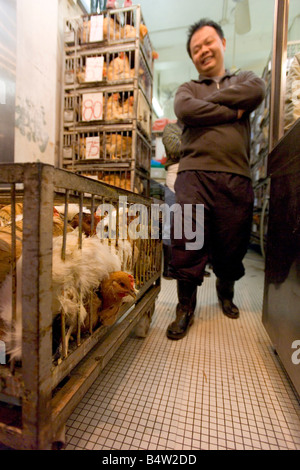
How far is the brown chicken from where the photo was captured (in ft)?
2.00

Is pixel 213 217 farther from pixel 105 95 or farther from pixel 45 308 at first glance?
pixel 105 95

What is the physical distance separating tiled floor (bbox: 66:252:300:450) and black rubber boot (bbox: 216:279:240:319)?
182mm

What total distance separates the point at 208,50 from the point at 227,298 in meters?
1.30

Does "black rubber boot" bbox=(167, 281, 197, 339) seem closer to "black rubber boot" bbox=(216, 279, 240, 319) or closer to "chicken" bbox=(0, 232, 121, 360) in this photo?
"black rubber boot" bbox=(216, 279, 240, 319)

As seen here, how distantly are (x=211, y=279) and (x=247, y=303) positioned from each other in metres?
0.55

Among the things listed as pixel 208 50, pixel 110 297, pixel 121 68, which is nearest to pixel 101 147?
pixel 121 68

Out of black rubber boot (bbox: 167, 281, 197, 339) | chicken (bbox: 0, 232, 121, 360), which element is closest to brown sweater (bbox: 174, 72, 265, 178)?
black rubber boot (bbox: 167, 281, 197, 339)

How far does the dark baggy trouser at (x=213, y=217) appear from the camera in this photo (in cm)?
113

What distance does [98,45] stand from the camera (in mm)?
1942

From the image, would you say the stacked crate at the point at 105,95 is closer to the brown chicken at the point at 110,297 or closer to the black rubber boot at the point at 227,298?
the black rubber boot at the point at 227,298

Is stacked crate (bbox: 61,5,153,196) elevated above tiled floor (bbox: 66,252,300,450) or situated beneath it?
elevated above

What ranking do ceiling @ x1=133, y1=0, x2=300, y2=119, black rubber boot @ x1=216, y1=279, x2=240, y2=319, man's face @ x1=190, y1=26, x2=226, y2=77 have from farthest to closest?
ceiling @ x1=133, y1=0, x2=300, y2=119 → black rubber boot @ x1=216, y1=279, x2=240, y2=319 → man's face @ x1=190, y1=26, x2=226, y2=77

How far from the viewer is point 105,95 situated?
77.1 inches

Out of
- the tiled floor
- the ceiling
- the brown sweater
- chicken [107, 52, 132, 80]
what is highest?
the ceiling
